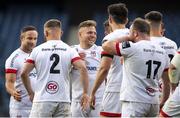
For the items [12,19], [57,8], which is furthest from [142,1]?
[12,19]

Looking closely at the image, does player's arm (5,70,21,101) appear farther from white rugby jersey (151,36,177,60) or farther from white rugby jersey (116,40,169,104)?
white rugby jersey (116,40,169,104)

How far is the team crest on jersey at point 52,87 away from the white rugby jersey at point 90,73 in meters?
1.11

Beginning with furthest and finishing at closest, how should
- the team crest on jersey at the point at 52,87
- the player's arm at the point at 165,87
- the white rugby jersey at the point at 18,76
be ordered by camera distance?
the white rugby jersey at the point at 18,76
the team crest on jersey at the point at 52,87
the player's arm at the point at 165,87

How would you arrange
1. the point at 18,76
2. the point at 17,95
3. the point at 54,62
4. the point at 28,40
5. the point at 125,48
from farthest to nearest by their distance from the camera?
the point at 28,40
the point at 18,76
the point at 17,95
the point at 54,62
the point at 125,48

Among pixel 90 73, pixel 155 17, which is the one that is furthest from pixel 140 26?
pixel 90 73

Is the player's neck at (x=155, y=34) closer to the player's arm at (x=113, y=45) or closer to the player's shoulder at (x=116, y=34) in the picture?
the player's shoulder at (x=116, y=34)

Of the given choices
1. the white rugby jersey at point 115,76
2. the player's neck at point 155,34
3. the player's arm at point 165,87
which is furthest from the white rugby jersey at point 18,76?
the player's arm at point 165,87

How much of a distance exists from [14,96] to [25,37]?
3.47 feet

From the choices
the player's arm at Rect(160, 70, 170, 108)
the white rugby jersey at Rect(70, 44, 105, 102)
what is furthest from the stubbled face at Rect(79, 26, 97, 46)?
the player's arm at Rect(160, 70, 170, 108)

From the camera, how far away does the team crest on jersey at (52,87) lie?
338 inches

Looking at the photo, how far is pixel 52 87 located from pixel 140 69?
1417 millimetres

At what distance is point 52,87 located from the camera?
8.59 m

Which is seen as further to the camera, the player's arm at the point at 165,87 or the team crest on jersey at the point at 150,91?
the player's arm at the point at 165,87

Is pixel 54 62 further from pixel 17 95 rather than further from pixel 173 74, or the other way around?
pixel 17 95
